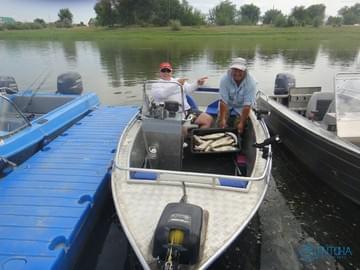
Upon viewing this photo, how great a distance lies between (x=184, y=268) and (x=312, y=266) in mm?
1638

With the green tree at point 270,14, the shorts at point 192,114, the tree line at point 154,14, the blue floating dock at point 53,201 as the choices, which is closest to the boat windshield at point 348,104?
the shorts at point 192,114

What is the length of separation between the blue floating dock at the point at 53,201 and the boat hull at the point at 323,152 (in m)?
2.85

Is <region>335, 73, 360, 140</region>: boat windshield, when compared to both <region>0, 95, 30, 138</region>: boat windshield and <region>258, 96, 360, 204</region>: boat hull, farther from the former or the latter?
<region>0, 95, 30, 138</region>: boat windshield

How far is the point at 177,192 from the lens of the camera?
99.8 inches

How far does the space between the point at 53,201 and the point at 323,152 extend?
341 cm

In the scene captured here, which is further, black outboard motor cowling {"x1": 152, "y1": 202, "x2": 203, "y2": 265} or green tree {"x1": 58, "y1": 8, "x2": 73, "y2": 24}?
green tree {"x1": 58, "y1": 8, "x2": 73, "y2": 24}

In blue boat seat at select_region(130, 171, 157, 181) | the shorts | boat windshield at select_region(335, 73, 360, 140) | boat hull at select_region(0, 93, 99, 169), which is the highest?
boat windshield at select_region(335, 73, 360, 140)

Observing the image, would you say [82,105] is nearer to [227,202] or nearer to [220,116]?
[220,116]

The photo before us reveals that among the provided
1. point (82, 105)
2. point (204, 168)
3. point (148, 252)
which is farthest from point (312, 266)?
point (82, 105)

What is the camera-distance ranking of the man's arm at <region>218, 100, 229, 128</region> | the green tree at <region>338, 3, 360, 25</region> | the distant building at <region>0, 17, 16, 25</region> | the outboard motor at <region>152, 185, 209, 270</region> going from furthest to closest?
the green tree at <region>338, 3, 360, 25</region> → the distant building at <region>0, 17, 16, 25</region> → the man's arm at <region>218, 100, 229, 128</region> → the outboard motor at <region>152, 185, 209, 270</region>

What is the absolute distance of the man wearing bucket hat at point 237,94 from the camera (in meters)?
3.93

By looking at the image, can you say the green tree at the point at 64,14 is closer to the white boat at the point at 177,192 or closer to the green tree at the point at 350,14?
the green tree at the point at 350,14

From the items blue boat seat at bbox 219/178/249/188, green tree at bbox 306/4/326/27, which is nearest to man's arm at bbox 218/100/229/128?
blue boat seat at bbox 219/178/249/188

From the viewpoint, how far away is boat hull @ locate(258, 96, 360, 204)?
3.43m
